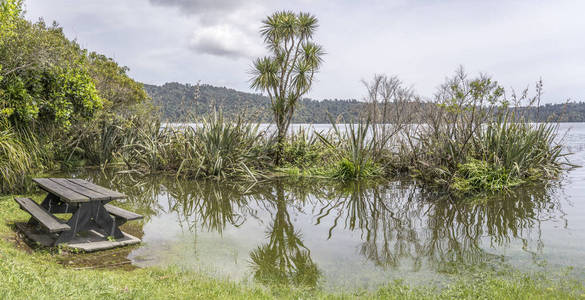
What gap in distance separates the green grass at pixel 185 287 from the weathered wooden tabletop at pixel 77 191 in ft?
2.64

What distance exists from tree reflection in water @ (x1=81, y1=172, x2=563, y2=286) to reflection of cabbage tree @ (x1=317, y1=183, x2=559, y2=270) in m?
0.01

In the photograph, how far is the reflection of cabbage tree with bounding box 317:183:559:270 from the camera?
444cm

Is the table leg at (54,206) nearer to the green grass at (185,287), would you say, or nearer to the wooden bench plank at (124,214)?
the wooden bench plank at (124,214)

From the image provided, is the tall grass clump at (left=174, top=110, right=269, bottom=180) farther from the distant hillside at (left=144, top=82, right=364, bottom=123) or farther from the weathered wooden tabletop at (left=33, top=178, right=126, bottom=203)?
the weathered wooden tabletop at (left=33, top=178, right=126, bottom=203)

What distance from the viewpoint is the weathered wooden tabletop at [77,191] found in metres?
4.45

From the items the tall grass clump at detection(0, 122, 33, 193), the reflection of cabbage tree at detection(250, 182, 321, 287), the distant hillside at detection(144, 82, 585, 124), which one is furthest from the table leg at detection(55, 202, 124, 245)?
the distant hillside at detection(144, 82, 585, 124)

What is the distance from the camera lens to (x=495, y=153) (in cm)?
857

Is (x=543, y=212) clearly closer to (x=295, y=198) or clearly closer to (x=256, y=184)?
(x=295, y=198)

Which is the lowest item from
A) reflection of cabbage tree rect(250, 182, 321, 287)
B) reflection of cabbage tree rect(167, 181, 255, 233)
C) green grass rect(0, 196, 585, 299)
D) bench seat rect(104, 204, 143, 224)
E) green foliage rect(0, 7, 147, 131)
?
reflection of cabbage tree rect(167, 181, 255, 233)

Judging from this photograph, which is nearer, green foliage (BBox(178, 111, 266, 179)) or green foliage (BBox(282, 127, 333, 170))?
green foliage (BBox(178, 111, 266, 179))

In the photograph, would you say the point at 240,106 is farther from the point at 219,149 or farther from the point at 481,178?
the point at 481,178

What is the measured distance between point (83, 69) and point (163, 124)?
4.70 metres

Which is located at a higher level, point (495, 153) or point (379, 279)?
point (495, 153)

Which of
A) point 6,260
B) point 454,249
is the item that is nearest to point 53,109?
point 6,260
